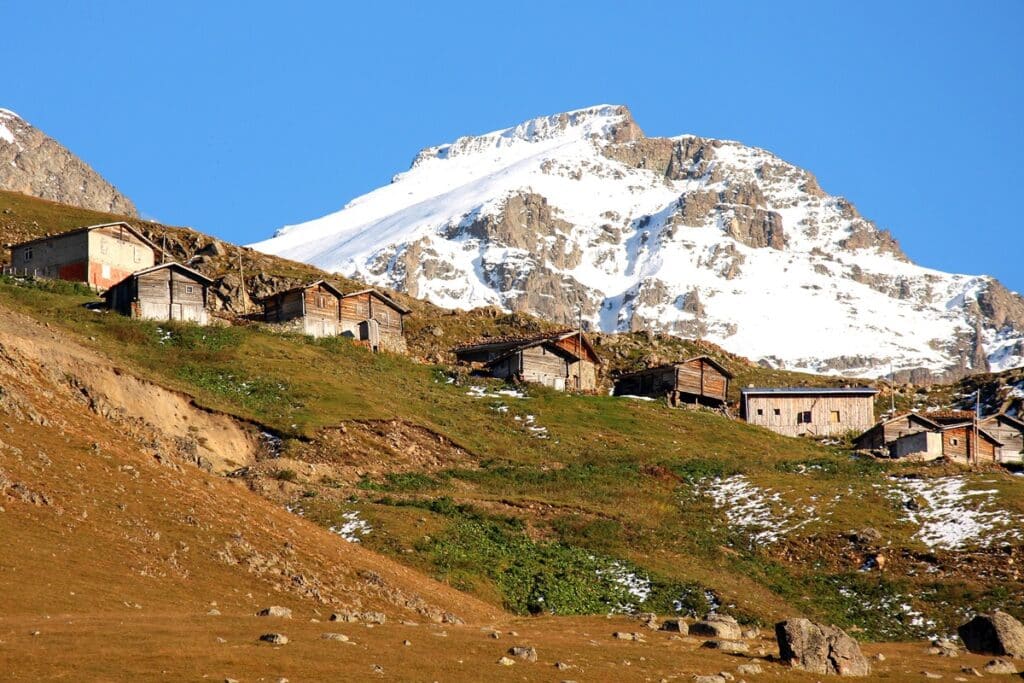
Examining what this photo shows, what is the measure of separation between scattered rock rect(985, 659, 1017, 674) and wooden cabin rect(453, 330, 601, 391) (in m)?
55.9

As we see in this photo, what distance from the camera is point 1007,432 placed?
88938 millimetres

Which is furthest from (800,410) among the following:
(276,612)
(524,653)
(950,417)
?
(524,653)

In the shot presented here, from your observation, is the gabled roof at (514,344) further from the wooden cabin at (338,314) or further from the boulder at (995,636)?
the boulder at (995,636)

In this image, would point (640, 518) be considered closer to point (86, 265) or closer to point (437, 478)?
point (437, 478)

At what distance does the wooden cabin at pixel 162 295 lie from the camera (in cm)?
8462

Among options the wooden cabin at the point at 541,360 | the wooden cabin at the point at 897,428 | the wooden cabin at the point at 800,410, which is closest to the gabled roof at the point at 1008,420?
the wooden cabin at the point at 897,428

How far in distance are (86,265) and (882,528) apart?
56281mm

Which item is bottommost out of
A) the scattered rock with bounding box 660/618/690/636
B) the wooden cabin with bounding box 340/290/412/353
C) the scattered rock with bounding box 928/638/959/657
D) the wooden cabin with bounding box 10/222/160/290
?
the scattered rock with bounding box 928/638/959/657

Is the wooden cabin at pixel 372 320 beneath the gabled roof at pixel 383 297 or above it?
beneath

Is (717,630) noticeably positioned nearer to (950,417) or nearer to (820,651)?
Answer: (820,651)

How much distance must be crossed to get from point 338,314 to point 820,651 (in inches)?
2573

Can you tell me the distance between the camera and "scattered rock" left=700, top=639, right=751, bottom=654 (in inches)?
1390

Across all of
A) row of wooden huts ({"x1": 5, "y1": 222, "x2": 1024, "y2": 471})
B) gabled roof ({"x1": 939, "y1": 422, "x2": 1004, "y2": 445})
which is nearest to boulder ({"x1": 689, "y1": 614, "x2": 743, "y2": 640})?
gabled roof ({"x1": 939, "y1": 422, "x2": 1004, "y2": 445})

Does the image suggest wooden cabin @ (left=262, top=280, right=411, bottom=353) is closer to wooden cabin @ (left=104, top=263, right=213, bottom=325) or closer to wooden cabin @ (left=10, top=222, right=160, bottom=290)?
Answer: wooden cabin @ (left=104, top=263, right=213, bottom=325)
